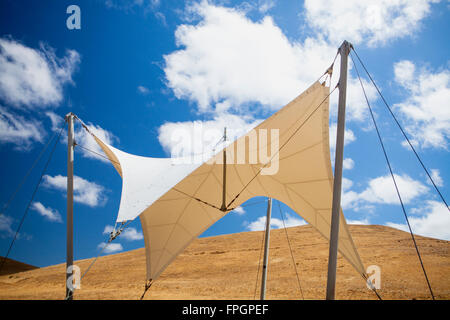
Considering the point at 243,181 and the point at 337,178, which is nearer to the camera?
the point at 337,178

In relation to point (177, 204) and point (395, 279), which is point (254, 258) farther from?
point (177, 204)

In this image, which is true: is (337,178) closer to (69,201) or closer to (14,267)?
(69,201)

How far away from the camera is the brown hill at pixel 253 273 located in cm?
1975

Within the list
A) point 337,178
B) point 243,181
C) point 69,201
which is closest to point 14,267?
point 69,201

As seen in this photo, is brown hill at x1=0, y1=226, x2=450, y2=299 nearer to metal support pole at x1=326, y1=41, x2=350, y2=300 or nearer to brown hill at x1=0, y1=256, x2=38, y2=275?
brown hill at x1=0, y1=256, x2=38, y2=275

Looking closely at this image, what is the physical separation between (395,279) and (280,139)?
59.7 feet

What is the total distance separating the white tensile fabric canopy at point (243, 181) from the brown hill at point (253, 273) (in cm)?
1013

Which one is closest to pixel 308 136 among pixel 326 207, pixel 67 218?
pixel 326 207

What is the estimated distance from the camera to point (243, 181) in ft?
35.6

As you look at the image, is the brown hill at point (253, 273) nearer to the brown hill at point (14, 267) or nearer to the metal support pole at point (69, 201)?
the brown hill at point (14, 267)

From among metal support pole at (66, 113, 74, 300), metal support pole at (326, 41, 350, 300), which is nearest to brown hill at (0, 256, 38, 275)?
metal support pole at (66, 113, 74, 300)

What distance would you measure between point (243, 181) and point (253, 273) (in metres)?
18.3
